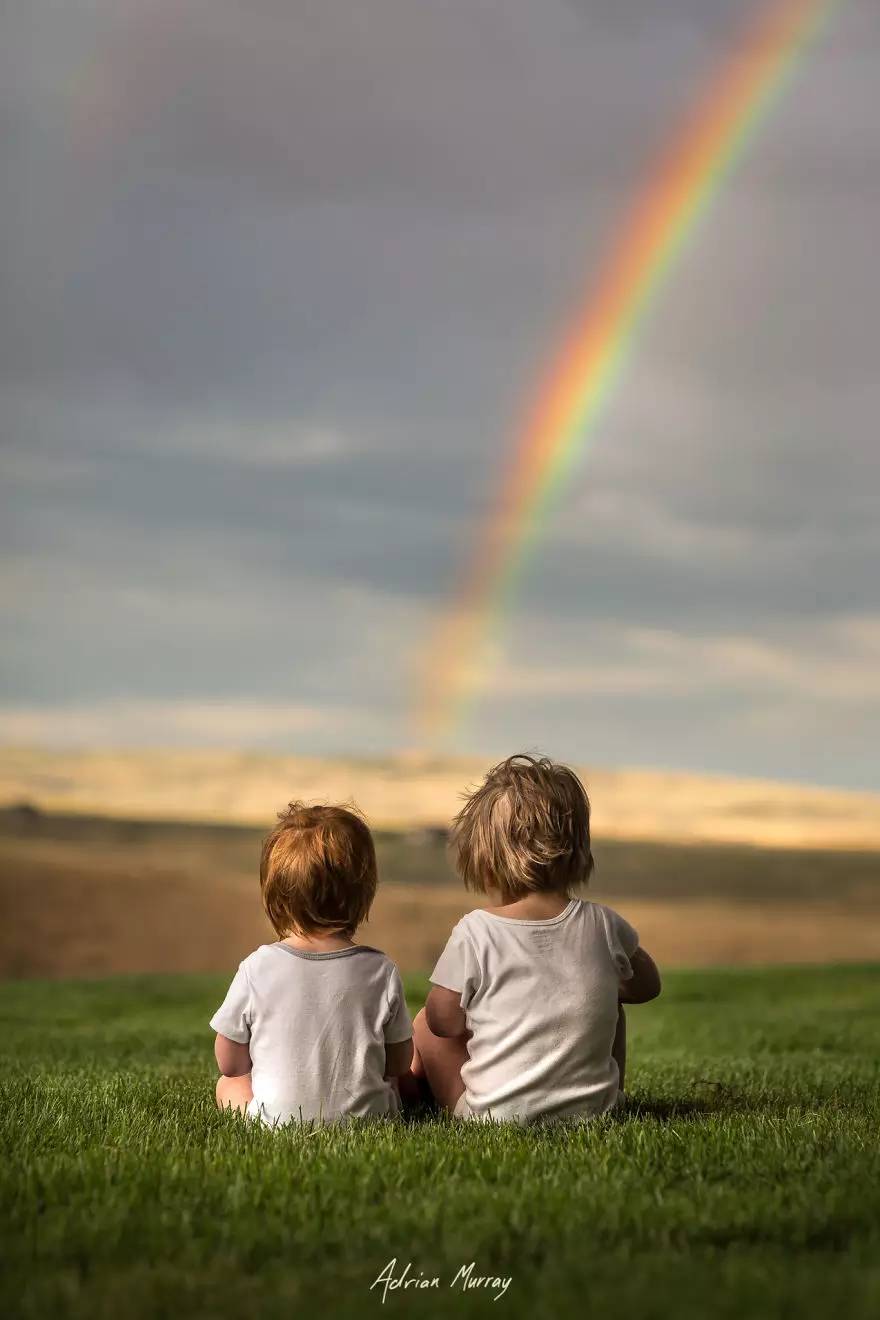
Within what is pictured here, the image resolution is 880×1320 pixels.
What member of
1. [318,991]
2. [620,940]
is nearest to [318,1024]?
[318,991]

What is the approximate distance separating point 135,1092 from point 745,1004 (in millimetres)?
11198

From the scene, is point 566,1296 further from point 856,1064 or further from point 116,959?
point 116,959

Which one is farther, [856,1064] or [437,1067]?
[856,1064]

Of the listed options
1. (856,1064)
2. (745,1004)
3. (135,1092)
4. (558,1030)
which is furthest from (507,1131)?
(745,1004)

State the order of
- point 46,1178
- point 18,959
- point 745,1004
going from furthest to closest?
point 18,959
point 745,1004
point 46,1178

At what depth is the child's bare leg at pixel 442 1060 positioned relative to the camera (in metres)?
5.38

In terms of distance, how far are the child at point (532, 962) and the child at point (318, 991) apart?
0.26 meters

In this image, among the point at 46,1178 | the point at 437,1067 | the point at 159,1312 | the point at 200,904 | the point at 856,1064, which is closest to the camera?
the point at 159,1312

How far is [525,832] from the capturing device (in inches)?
198

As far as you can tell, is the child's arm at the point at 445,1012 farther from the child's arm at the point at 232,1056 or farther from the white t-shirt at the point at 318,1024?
the child's arm at the point at 232,1056

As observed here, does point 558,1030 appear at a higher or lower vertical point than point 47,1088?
higher

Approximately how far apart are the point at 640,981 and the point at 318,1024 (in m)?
1.25

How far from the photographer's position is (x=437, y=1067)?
214 inches

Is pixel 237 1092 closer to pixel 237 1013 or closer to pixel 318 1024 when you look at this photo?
pixel 237 1013
